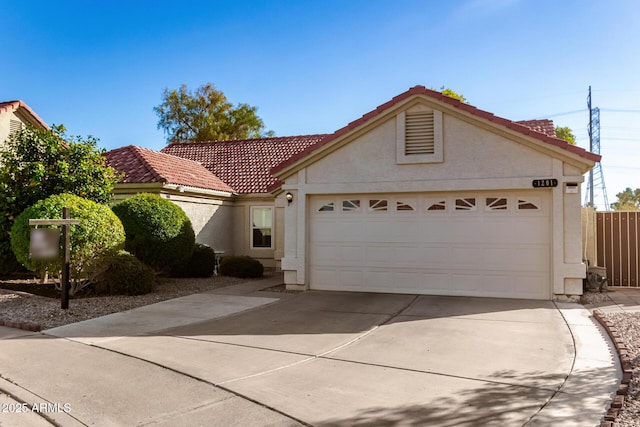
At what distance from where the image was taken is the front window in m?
18.0

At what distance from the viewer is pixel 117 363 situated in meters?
5.78

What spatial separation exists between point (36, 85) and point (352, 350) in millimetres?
17190

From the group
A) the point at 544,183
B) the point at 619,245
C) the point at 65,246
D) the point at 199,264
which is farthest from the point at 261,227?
the point at 619,245

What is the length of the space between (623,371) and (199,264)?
39.3 ft

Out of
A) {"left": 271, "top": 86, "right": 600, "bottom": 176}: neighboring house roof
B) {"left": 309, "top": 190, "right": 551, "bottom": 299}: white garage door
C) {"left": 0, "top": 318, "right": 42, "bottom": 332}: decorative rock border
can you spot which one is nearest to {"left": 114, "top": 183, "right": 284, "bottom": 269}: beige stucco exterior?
{"left": 271, "top": 86, "right": 600, "bottom": 176}: neighboring house roof

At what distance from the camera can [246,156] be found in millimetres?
21172

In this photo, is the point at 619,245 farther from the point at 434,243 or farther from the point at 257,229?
the point at 257,229

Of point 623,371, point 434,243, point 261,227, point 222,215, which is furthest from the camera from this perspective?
point 261,227

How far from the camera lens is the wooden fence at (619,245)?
11867mm

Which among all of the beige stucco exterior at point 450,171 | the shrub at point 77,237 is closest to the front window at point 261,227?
the beige stucco exterior at point 450,171

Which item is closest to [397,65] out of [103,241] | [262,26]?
[262,26]

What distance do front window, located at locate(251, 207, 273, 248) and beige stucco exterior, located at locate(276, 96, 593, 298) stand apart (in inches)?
241

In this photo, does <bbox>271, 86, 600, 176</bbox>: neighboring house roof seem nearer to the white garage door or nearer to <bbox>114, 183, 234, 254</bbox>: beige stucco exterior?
the white garage door

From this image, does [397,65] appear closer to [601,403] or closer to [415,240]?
[415,240]
